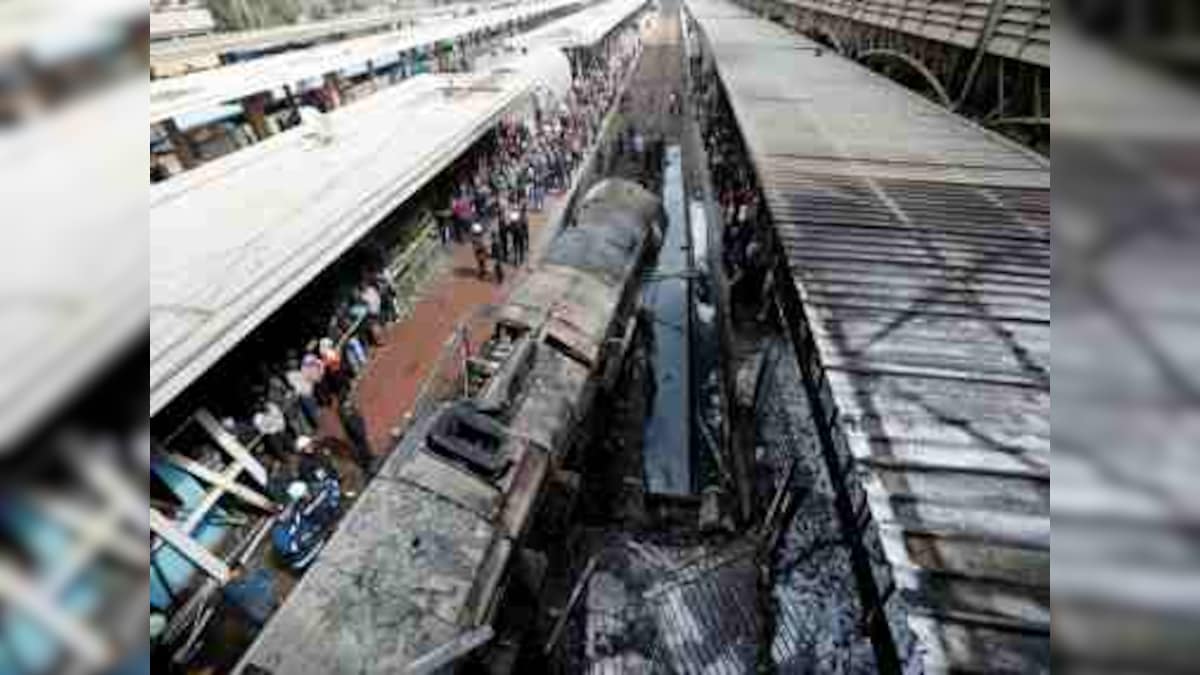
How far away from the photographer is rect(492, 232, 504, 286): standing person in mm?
15469

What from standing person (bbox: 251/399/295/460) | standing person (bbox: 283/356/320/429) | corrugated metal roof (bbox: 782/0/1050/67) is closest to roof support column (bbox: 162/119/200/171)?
standing person (bbox: 283/356/320/429)

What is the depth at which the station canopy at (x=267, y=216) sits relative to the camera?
6855 millimetres

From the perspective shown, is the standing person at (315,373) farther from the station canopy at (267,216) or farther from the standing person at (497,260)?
the standing person at (497,260)

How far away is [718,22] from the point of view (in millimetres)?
40594

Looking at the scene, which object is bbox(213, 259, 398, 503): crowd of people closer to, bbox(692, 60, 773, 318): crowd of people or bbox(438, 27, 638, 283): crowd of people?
bbox(438, 27, 638, 283): crowd of people

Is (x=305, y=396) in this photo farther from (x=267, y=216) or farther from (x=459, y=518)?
(x=459, y=518)

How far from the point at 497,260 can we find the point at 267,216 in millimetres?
6503

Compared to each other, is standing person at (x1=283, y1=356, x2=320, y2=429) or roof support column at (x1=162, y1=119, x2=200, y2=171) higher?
roof support column at (x1=162, y1=119, x2=200, y2=171)

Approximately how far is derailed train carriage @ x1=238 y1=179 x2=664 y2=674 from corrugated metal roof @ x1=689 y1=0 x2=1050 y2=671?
3.95 meters

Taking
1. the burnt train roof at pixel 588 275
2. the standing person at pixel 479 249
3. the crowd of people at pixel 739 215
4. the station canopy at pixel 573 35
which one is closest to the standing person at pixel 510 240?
the standing person at pixel 479 249

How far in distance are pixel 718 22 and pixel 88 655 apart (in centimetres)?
4615

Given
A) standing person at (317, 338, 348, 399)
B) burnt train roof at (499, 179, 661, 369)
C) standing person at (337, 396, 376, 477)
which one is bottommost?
standing person at (337, 396, 376, 477)

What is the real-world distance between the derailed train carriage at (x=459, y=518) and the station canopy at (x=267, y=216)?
2500 millimetres

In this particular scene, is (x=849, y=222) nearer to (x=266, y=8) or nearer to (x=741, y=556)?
(x=741, y=556)
